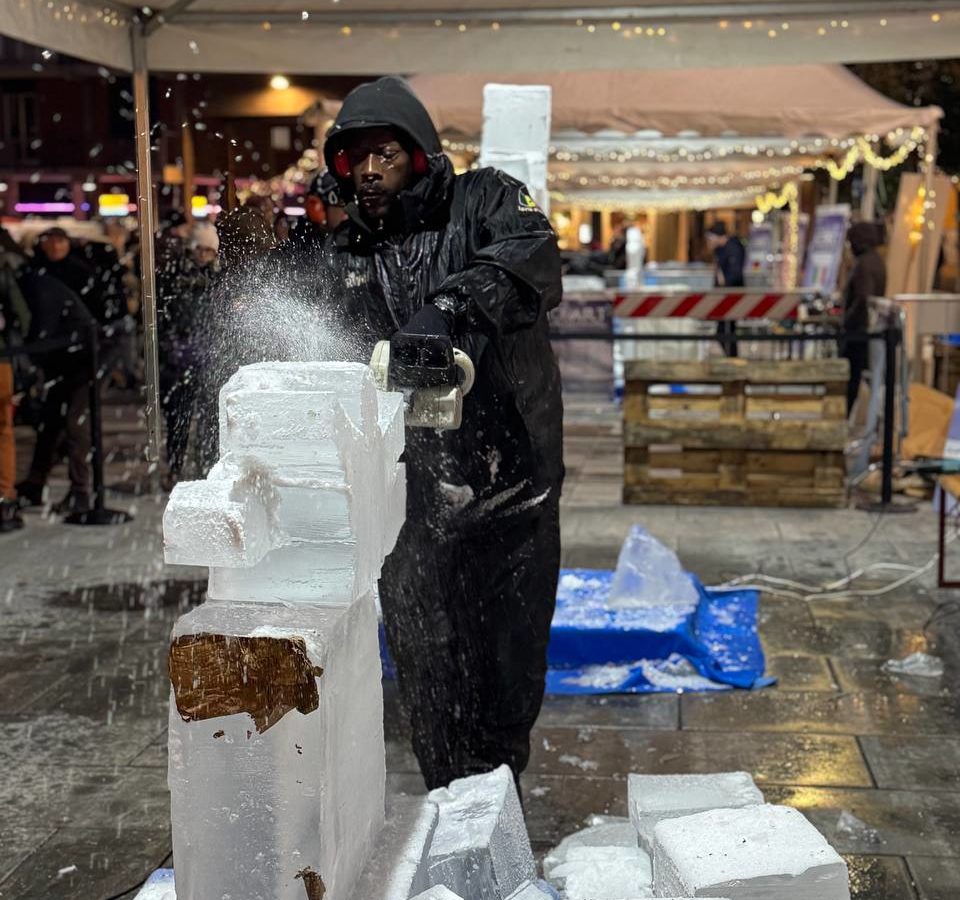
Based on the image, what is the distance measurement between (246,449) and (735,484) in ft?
23.7

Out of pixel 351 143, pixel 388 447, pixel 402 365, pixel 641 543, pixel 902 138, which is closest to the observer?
pixel 388 447

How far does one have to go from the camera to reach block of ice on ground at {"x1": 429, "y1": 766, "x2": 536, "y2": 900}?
292cm

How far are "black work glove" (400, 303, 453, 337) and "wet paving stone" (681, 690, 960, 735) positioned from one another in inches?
98.5

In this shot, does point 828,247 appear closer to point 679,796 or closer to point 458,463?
point 458,463

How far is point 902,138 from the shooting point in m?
13.6

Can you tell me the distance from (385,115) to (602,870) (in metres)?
1.97

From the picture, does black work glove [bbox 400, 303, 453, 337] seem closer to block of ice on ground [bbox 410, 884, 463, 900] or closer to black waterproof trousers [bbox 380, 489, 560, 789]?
black waterproof trousers [bbox 380, 489, 560, 789]

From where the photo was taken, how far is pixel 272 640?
7.72ft


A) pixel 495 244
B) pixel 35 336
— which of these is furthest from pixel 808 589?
pixel 35 336

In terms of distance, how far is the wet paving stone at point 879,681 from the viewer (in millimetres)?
5516

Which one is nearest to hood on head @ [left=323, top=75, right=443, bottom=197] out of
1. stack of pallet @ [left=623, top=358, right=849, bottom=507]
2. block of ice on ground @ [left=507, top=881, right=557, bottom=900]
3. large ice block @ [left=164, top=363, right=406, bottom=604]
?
large ice block @ [left=164, top=363, right=406, bottom=604]

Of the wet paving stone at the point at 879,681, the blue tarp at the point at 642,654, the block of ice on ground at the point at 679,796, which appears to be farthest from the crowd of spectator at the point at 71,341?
the block of ice on ground at the point at 679,796

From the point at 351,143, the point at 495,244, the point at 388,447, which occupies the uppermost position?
the point at 351,143

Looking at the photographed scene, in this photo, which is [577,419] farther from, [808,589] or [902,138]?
[808,589]
